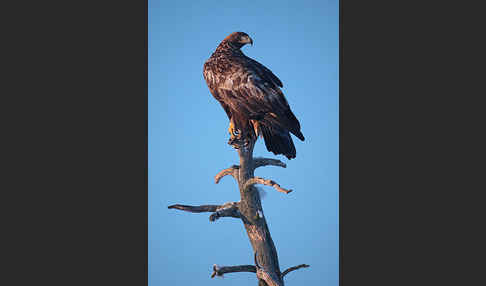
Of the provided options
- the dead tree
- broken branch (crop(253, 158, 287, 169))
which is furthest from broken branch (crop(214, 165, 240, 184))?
broken branch (crop(253, 158, 287, 169))

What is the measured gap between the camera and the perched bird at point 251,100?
11.8 ft

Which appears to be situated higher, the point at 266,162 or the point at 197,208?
the point at 266,162

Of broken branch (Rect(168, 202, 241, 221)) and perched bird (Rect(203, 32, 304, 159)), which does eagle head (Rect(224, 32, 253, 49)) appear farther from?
broken branch (Rect(168, 202, 241, 221))

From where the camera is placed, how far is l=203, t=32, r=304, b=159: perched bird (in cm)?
361

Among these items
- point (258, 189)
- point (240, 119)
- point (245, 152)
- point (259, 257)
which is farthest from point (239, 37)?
point (259, 257)

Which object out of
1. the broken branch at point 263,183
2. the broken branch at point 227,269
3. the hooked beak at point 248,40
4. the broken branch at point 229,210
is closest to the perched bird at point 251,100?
the hooked beak at point 248,40

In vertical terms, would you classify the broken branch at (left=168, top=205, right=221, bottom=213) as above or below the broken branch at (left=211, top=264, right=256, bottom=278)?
above

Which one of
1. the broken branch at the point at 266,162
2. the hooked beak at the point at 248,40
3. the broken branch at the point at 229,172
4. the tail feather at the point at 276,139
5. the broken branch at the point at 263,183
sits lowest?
the broken branch at the point at 263,183

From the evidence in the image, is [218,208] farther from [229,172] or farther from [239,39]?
[239,39]

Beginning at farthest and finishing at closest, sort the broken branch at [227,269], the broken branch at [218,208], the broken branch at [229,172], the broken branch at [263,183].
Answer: the broken branch at [229,172]
the broken branch at [218,208]
the broken branch at [227,269]
the broken branch at [263,183]

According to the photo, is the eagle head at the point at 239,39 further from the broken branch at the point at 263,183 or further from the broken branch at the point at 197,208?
the broken branch at the point at 197,208

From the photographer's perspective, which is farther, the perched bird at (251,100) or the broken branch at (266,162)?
the broken branch at (266,162)

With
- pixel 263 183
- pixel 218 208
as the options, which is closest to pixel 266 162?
pixel 263 183

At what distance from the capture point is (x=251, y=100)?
3.60 m
